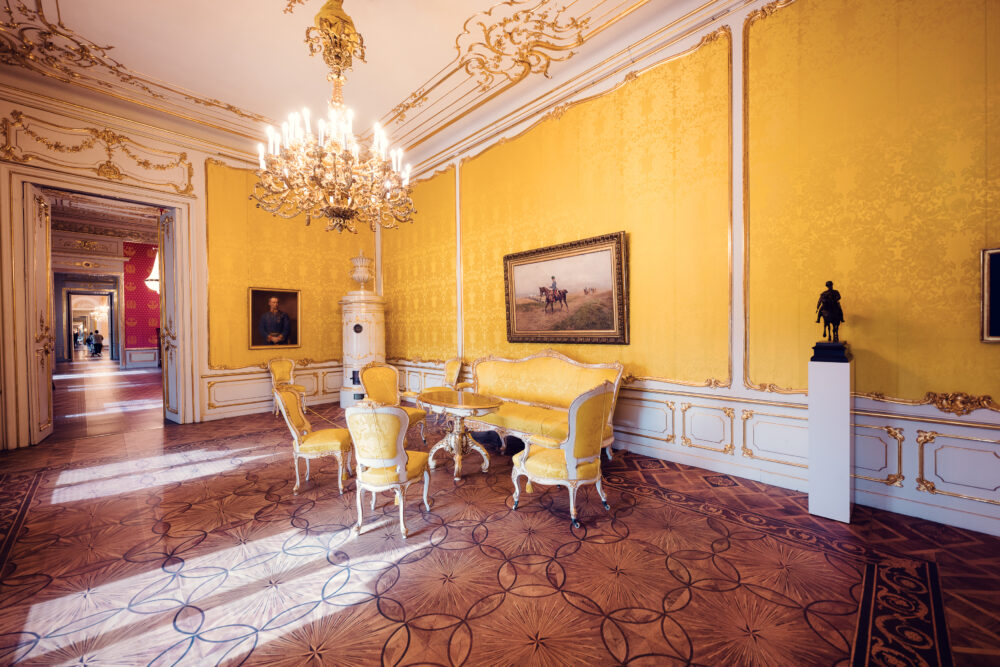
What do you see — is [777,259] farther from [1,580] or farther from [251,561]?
[1,580]

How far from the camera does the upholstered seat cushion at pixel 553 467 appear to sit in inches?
123

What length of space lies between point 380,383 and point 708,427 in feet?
13.4

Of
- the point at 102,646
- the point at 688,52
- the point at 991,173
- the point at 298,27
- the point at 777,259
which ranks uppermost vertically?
the point at 298,27

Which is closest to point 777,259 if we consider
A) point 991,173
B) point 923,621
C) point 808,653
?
point 991,173

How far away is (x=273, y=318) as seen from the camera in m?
7.40

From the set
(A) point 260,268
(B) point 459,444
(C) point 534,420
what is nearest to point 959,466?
(C) point 534,420

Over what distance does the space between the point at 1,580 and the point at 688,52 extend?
6.81 meters

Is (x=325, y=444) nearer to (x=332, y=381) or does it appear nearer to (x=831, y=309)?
(x=831, y=309)

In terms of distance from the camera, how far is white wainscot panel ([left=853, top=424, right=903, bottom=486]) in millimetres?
3096

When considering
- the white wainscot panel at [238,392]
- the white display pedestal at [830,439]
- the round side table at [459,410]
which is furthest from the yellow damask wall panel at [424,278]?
the white display pedestal at [830,439]

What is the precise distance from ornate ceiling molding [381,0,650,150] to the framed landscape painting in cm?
224

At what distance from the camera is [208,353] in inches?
265

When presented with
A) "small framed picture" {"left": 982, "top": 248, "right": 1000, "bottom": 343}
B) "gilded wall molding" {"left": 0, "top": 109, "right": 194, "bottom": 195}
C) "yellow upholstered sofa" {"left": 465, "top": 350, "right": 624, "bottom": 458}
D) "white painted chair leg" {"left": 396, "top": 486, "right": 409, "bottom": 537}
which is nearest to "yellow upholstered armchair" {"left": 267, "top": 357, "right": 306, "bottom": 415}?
"gilded wall molding" {"left": 0, "top": 109, "right": 194, "bottom": 195}

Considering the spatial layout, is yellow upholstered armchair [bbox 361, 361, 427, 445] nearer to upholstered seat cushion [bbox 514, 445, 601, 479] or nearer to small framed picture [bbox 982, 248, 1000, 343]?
upholstered seat cushion [bbox 514, 445, 601, 479]
